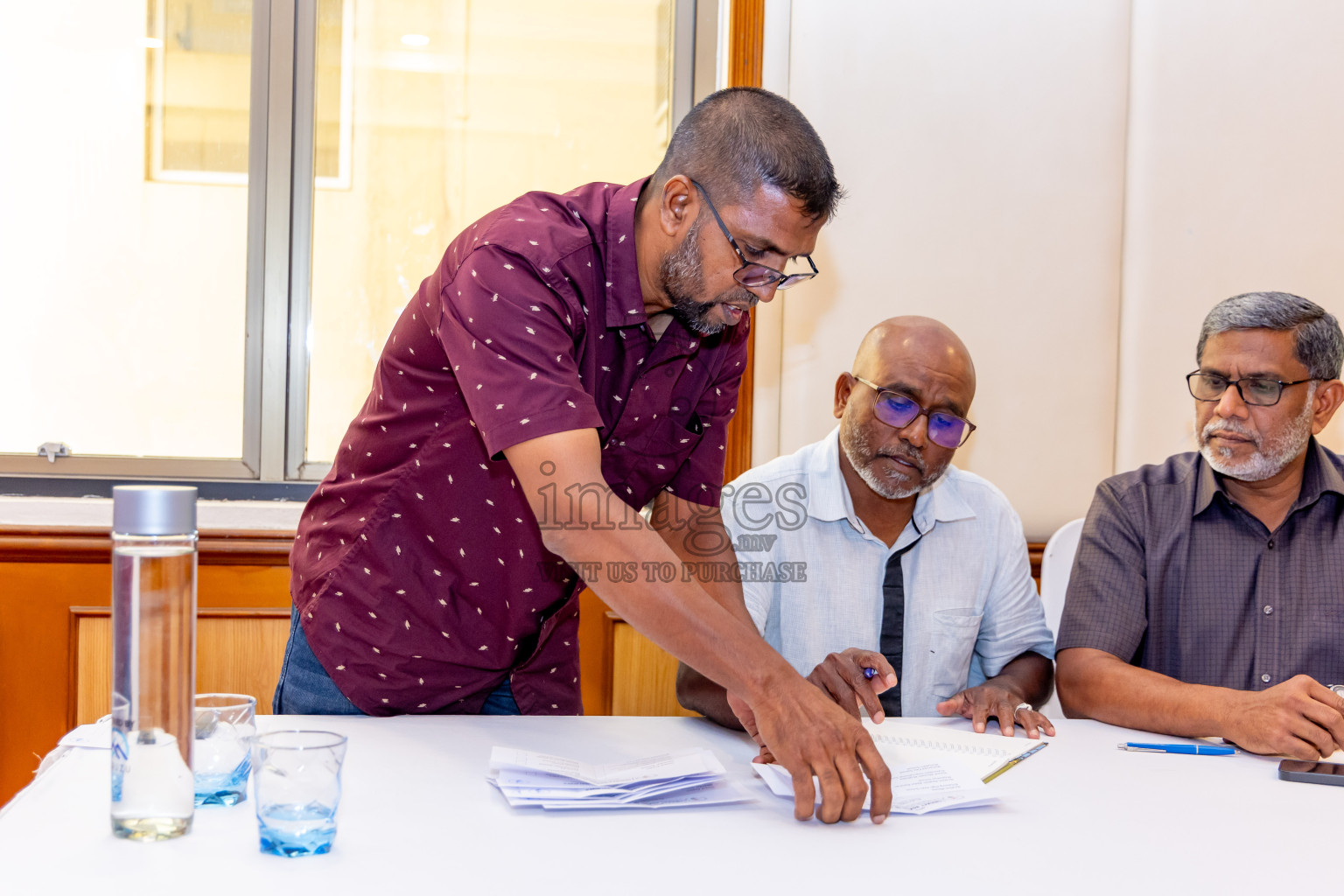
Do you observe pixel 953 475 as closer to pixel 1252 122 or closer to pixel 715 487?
pixel 715 487

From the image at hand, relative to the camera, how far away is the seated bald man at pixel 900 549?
6.77ft

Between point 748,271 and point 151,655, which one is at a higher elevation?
point 748,271

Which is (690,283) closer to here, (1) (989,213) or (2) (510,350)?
(2) (510,350)

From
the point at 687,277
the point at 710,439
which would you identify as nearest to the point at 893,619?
the point at 710,439

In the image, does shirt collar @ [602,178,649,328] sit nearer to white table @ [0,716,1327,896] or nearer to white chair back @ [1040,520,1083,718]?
white table @ [0,716,1327,896]

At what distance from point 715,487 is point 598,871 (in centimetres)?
86

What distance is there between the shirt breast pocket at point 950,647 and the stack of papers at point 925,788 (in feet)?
2.36

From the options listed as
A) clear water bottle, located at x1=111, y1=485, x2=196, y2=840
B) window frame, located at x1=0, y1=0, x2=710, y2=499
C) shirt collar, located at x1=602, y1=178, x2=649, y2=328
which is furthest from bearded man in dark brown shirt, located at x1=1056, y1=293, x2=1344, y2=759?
window frame, located at x1=0, y1=0, x2=710, y2=499

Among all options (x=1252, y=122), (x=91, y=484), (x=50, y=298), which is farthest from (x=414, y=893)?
(x=1252, y=122)

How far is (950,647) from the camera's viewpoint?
2059 millimetres

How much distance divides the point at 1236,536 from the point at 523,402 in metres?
1.55

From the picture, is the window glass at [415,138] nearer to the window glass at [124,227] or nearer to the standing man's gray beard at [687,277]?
the window glass at [124,227]

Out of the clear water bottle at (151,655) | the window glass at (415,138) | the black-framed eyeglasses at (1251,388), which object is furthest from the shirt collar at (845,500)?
the clear water bottle at (151,655)

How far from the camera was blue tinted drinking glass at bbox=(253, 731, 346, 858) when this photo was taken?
98 centimetres
